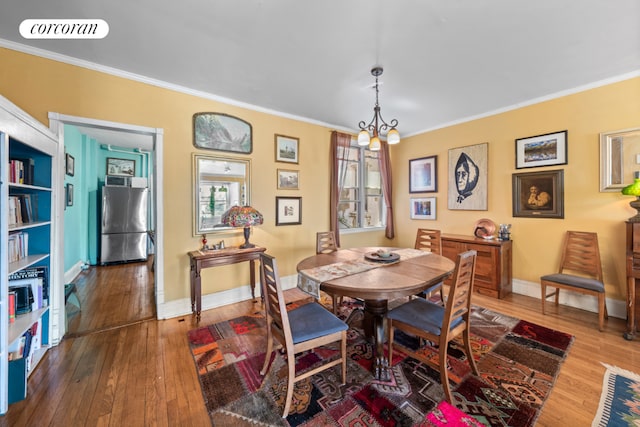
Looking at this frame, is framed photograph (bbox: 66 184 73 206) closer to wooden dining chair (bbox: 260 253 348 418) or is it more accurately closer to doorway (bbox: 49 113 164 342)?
doorway (bbox: 49 113 164 342)

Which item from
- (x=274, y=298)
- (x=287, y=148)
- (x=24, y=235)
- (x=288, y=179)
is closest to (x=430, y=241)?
(x=288, y=179)

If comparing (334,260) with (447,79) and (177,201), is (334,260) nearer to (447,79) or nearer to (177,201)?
(177,201)

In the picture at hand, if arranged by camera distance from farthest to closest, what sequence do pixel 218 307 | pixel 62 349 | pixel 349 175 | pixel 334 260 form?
1. pixel 349 175
2. pixel 218 307
3. pixel 334 260
4. pixel 62 349

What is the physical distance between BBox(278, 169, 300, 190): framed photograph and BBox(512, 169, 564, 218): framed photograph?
10.7 feet

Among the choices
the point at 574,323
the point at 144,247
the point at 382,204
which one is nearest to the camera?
the point at 574,323

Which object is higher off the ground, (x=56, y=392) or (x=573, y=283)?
(x=573, y=283)

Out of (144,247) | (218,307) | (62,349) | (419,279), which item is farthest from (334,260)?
(144,247)

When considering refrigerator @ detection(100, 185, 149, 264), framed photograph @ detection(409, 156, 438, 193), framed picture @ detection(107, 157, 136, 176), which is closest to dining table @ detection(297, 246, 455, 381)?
framed photograph @ detection(409, 156, 438, 193)

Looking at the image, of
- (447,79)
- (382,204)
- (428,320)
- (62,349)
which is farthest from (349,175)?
(62,349)

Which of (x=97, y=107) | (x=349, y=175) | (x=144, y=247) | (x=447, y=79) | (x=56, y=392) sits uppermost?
(x=447, y=79)

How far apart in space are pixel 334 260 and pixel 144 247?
5370 mm

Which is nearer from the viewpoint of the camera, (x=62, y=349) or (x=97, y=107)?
(x=62, y=349)

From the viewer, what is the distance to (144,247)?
5.71 m

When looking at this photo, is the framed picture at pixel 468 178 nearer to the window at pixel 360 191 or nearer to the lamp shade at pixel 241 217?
the window at pixel 360 191
